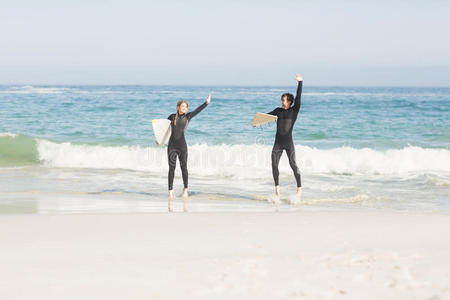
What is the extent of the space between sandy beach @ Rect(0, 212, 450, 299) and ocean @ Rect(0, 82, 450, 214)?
1.70m

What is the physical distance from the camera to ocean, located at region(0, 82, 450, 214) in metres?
9.52

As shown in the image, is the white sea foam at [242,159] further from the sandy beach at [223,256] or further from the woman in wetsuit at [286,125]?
the sandy beach at [223,256]

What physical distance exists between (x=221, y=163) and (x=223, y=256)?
1115 cm

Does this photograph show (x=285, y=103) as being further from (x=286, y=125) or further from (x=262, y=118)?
(x=262, y=118)

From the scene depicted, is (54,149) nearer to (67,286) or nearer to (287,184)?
(287,184)

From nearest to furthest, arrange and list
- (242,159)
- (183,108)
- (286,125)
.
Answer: (183,108) < (286,125) < (242,159)

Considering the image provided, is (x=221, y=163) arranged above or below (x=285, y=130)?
below

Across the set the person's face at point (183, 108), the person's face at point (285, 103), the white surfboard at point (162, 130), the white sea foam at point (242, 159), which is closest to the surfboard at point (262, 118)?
the person's face at point (285, 103)

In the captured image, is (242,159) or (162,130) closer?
(162,130)

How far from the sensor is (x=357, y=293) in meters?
4.05

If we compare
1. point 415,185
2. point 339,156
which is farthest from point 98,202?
point 339,156

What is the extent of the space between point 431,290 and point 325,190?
22.9 ft

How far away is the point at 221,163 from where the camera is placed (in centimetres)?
1623

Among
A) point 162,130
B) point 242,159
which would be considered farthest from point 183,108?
point 242,159
